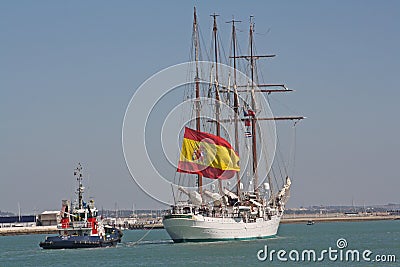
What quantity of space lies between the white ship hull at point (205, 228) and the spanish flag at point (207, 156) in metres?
6.73

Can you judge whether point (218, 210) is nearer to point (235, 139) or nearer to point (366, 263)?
point (235, 139)

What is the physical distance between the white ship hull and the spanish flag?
22.1 ft

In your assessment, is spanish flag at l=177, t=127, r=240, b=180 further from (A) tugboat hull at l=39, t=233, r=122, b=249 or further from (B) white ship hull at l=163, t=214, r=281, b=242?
(A) tugboat hull at l=39, t=233, r=122, b=249

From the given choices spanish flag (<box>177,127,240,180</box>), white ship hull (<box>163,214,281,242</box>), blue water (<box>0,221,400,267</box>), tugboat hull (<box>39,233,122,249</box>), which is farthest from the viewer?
spanish flag (<box>177,127,240,180</box>)

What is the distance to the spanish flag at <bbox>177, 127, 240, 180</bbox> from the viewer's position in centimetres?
11225

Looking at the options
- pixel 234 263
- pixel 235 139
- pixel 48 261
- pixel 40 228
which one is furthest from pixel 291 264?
pixel 40 228

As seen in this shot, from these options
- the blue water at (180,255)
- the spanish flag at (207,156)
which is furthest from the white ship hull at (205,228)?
the spanish flag at (207,156)

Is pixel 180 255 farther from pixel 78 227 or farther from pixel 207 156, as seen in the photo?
pixel 207 156

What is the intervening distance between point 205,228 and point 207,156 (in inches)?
460

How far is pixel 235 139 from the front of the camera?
12444 cm

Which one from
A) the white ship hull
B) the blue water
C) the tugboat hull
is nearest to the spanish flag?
the white ship hull

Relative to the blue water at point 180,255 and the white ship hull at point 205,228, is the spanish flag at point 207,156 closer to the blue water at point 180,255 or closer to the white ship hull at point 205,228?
the white ship hull at point 205,228

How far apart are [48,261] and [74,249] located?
1340 centimetres

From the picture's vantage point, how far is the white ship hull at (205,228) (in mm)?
105688
